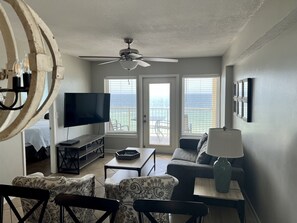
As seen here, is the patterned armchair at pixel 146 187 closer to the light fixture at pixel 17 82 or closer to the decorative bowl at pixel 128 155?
the light fixture at pixel 17 82

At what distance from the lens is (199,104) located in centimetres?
585

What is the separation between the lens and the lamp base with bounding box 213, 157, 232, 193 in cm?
255

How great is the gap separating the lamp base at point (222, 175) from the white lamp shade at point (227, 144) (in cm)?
20

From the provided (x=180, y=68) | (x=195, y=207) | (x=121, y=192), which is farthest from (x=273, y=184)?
(x=180, y=68)

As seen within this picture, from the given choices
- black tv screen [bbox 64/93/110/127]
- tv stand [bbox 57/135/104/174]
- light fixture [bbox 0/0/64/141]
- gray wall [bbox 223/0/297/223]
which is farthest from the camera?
black tv screen [bbox 64/93/110/127]

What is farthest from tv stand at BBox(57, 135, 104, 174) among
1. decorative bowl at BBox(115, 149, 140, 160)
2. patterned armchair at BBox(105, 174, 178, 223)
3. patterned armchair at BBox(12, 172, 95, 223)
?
patterned armchair at BBox(105, 174, 178, 223)

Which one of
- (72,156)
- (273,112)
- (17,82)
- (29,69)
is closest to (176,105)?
(72,156)

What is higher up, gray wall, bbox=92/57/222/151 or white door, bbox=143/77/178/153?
gray wall, bbox=92/57/222/151

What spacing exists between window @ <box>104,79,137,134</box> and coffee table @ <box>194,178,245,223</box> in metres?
3.59

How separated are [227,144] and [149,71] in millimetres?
3840

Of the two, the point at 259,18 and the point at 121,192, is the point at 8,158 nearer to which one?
the point at 121,192

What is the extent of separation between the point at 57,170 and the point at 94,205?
3500mm

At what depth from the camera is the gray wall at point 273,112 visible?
1.84 m

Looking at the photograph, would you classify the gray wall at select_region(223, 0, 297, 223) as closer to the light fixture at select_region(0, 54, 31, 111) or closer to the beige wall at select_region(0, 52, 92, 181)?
the light fixture at select_region(0, 54, 31, 111)
